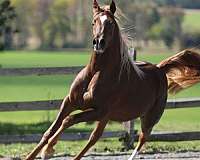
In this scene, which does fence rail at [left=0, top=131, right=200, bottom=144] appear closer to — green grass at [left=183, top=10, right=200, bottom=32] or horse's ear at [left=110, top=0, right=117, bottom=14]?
horse's ear at [left=110, top=0, right=117, bottom=14]

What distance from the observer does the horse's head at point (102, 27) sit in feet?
23.5

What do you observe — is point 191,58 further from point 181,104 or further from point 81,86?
point 81,86

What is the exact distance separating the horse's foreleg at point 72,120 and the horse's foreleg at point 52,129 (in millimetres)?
70

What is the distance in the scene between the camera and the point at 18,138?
11.2m

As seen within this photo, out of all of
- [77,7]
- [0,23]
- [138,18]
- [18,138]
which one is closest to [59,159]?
[18,138]

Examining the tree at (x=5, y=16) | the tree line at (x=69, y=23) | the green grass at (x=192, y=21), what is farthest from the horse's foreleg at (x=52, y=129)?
the green grass at (x=192, y=21)

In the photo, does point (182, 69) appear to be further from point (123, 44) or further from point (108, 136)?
point (123, 44)

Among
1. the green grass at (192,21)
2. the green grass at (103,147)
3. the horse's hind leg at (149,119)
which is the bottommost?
the green grass at (192,21)

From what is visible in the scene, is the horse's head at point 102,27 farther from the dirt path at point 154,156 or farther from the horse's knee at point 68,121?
the dirt path at point 154,156

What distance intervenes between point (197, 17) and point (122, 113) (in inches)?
3161

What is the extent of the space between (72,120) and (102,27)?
1.10 metres

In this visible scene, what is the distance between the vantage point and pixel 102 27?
7258 mm

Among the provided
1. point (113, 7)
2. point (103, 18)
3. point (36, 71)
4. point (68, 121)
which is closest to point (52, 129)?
point (68, 121)

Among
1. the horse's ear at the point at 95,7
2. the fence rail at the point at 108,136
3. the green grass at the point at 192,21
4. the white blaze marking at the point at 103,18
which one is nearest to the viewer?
the white blaze marking at the point at 103,18
